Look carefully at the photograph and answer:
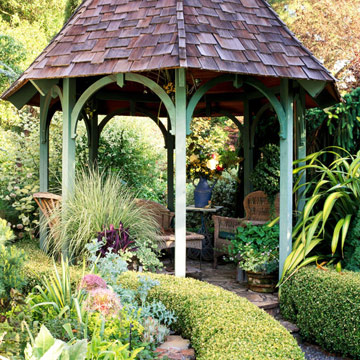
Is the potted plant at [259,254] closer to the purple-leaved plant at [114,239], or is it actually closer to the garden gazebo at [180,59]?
the garden gazebo at [180,59]

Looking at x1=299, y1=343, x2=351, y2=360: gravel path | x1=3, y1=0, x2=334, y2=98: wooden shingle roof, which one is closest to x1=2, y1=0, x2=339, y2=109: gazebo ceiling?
x1=3, y1=0, x2=334, y2=98: wooden shingle roof

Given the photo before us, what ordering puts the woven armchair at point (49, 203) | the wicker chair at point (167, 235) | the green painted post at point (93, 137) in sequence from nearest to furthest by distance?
1. the woven armchair at point (49, 203)
2. the wicker chair at point (167, 235)
3. the green painted post at point (93, 137)

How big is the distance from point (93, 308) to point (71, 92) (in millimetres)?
3077

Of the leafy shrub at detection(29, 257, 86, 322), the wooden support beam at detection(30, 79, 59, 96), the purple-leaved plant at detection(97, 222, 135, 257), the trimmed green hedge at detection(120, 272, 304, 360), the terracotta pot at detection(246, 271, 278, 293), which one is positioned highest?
the wooden support beam at detection(30, 79, 59, 96)

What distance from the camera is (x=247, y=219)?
6.26 meters

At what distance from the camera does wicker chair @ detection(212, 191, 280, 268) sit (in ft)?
20.3

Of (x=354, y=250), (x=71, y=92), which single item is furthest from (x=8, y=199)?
(x=354, y=250)

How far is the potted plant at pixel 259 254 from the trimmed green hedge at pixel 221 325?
1.25m

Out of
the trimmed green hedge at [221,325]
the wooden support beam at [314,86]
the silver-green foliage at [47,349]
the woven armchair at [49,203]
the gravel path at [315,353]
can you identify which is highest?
the wooden support beam at [314,86]

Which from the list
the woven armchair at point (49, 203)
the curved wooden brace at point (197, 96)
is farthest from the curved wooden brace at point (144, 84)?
the woven armchair at point (49, 203)

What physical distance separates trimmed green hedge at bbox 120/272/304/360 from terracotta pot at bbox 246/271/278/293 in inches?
50.9

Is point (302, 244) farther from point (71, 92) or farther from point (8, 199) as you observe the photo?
point (8, 199)

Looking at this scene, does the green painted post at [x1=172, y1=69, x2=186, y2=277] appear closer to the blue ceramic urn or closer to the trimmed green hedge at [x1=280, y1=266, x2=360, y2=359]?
the trimmed green hedge at [x1=280, y1=266, x2=360, y2=359]

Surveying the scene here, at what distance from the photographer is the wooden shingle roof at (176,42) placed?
440 cm
